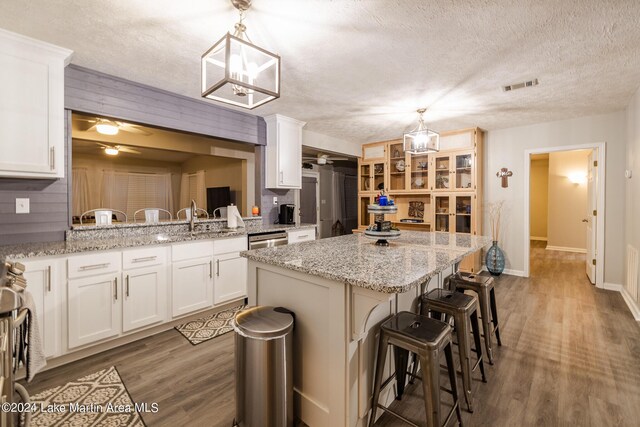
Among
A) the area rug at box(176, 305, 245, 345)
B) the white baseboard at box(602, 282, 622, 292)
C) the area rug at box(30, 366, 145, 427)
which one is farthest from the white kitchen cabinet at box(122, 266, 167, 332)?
the white baseboard at box(602, 282, 622, 292)

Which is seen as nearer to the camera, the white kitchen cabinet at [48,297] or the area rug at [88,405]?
the area rug at [88,405]

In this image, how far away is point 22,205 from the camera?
244 cm

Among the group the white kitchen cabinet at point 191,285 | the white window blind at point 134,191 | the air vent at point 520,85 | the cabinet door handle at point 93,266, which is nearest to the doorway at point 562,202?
the air vent at point 520,85

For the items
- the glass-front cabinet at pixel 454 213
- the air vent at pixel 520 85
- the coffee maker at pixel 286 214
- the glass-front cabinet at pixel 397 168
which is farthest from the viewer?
the glass-front cabinet at pixel 397 168

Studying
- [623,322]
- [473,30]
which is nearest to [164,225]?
[473,30]

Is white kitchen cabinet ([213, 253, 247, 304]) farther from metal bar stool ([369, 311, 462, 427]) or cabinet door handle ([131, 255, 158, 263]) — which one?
metal bar stool ([369, 311, 462, 427])

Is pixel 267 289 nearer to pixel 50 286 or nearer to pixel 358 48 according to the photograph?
pixel 50 286

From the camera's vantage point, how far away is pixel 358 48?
2.34 metres

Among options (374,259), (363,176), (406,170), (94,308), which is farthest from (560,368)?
(363,176)

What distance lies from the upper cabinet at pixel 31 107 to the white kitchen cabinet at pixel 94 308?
928 millimetres

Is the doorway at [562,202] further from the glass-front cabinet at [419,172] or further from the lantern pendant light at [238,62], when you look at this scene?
the lantern pendant light at [238,62]

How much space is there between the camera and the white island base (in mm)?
1480

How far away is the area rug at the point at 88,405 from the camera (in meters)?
1.68

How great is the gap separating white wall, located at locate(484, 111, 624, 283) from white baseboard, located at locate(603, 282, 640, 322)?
7 cm
